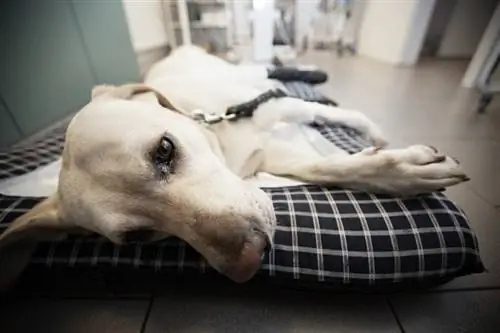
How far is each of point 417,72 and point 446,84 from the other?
284 mm

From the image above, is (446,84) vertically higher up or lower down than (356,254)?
lower down

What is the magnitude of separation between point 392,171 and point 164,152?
59cm

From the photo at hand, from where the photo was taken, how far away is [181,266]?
0.78 m

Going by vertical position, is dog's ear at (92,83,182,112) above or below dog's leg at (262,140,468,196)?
above

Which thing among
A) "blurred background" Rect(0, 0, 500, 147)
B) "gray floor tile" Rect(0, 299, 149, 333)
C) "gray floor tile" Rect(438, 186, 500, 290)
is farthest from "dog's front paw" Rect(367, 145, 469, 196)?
"blurred background" Rect(0, 0, 500, 147)

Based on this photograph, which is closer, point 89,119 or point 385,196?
point 89,119

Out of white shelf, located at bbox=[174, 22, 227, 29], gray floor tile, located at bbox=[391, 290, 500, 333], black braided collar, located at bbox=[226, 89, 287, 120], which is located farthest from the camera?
white shelf, located at bbox=[174, 22, 227, 29]

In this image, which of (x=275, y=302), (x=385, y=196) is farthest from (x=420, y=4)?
(x=275, y=302)

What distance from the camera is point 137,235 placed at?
0.70 metres

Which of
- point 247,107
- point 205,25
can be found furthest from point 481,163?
point 205,25

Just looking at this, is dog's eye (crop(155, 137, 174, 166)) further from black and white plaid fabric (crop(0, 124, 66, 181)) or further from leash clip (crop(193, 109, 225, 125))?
black and white plaid fabric (crop(0, 124, 66, 181))

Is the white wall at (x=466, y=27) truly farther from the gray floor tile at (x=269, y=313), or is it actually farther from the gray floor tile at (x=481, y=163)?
the gray floor tile at (x=269, y=313)

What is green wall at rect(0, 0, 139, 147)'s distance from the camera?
150 centimetres

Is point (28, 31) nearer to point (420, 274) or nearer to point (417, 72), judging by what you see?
point (420, 274)
